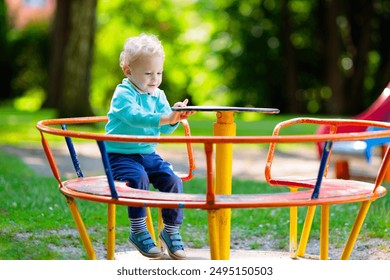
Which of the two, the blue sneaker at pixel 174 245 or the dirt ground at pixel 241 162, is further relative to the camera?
the dirt ground at pixel 241 162

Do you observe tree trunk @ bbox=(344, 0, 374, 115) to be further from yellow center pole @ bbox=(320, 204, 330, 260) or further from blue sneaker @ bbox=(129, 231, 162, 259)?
blue sneaker @ bbox=(129, 231, 162, 259)

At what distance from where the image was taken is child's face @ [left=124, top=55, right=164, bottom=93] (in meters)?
4.66

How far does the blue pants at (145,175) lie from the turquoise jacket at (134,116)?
4cm

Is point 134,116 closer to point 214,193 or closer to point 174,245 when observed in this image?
point 214,193

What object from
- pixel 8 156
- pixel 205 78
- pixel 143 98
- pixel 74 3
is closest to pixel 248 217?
pixel 143 98

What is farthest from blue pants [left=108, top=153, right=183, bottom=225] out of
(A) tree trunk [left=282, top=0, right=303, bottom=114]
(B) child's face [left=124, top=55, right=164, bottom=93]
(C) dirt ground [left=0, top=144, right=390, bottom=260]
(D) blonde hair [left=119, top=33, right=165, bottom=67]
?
(A) tree trunk [left=282, top=0, right=303, bottom=114]

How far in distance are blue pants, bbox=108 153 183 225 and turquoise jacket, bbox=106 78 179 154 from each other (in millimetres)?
41

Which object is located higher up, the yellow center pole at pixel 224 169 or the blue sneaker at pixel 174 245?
the yellow center pole at pixel 224 169

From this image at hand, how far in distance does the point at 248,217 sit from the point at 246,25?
1611 centimetres

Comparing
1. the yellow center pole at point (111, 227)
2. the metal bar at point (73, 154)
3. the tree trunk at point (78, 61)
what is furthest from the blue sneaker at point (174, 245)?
the tree trunk at point (78, 61)

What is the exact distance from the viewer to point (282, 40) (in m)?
21.5

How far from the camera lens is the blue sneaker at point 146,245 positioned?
4.70 metres

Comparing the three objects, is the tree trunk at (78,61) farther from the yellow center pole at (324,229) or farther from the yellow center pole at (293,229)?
the yellow center pole at (324,229)

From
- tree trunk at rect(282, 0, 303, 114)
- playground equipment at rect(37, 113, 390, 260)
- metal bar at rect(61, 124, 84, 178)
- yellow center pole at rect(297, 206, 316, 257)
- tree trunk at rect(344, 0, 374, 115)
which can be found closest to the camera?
playground equipment at rect(37, 113, 390, 260)
